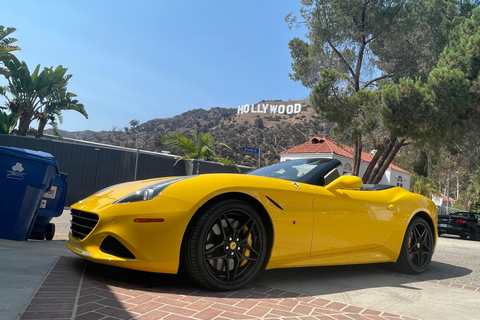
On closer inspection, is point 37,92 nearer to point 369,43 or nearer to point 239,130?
point 369,43

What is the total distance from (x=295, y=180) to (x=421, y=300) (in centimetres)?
149

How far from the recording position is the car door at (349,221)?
3543 millimetres

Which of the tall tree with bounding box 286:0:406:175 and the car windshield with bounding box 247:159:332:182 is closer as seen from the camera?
the car windshield with bounding box 247:159:332:182

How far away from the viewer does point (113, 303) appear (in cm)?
247

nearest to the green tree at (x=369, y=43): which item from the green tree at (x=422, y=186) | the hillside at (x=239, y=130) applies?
the green tree at (x=422, y=186)

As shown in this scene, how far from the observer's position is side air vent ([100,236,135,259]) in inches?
112

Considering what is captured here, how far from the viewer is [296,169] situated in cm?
404

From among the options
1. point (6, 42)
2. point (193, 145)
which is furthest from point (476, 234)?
point (6, 42)

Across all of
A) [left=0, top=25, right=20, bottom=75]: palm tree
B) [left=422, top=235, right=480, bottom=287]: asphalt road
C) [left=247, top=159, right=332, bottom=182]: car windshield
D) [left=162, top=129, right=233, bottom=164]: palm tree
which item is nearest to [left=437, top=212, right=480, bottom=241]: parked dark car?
[left=422, top=235, right=480, bottom=287]: asphalt road

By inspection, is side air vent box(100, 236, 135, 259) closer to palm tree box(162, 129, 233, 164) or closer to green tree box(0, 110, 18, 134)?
palm tree box(162, 129, 233, 164)

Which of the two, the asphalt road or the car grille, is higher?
the car grille

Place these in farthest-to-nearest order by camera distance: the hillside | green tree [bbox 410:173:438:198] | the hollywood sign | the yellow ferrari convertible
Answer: the hollywood sign → the hillside → green tree [bbox 410:173:438:198] → the yellow ferrari convertible

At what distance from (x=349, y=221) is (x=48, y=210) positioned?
168 inches

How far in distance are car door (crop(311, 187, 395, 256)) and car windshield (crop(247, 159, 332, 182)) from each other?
0.26 meters
